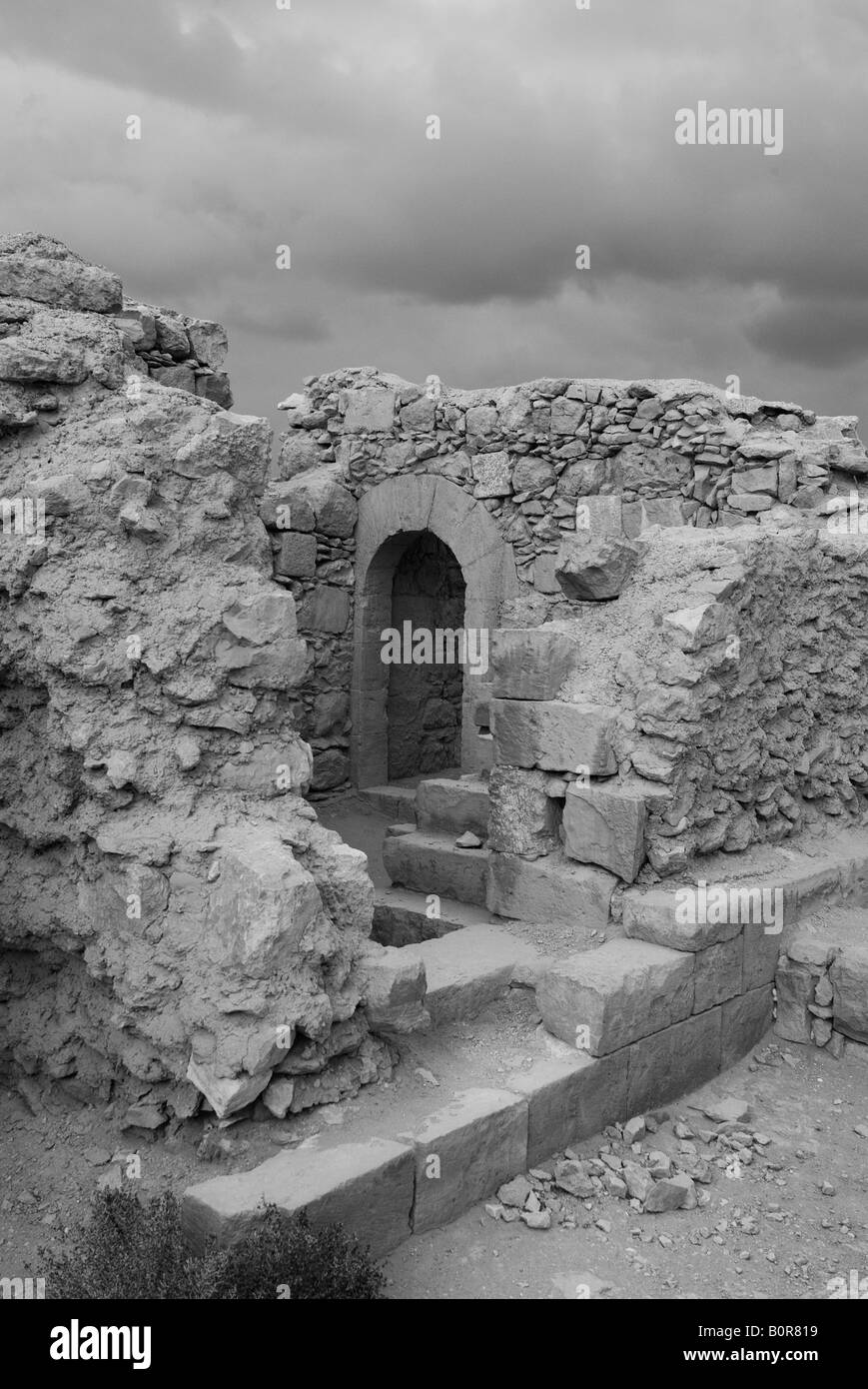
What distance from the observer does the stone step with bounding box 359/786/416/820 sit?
9180 millimetres

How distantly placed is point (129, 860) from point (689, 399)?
18.8 ft

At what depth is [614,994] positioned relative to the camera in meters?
4.13

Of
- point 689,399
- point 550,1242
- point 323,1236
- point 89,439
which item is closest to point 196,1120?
point 323,1236

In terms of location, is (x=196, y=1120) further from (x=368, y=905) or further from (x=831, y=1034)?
(x=831, y=1034)

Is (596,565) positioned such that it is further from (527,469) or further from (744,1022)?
→ (527,469)

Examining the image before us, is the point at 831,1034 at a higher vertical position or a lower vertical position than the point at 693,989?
lower

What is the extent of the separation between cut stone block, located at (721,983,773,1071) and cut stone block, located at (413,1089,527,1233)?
145 cm

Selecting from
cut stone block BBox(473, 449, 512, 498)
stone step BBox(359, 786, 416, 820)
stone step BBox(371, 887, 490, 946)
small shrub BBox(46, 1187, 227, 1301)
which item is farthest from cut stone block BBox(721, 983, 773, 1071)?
cut stone block BBox(473, 449, 512, 498)

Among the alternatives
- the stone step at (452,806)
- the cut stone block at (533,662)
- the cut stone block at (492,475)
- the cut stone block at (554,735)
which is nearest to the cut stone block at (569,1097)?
the cut stone block at (554,735)

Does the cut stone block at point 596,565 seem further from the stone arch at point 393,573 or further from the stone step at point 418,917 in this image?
the stone arch at point 393,573

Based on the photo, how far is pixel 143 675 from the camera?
3814 millimetres

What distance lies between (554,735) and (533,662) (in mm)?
398

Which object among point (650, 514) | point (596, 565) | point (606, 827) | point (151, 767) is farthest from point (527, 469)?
point (151, 767)

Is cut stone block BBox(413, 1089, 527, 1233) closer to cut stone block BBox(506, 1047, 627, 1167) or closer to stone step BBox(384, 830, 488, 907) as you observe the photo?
cut stone block BBox(506, 1047, 627, 1167)
